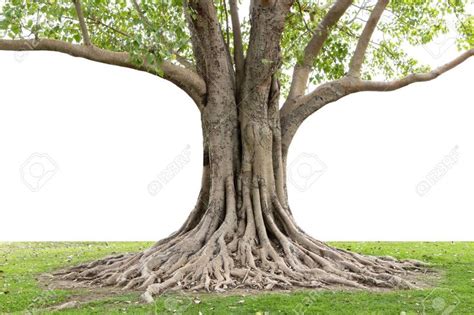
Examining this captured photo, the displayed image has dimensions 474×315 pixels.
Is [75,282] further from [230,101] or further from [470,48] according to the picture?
[470,48]

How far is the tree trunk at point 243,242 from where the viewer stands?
9578mm

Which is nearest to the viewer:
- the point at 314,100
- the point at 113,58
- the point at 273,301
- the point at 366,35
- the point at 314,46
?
the point at 273,301

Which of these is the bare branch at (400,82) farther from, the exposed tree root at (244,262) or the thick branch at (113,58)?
the thick branch at (113,58)

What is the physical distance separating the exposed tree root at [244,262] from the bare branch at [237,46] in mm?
2196

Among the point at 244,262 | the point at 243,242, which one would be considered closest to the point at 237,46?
the point at 243,242

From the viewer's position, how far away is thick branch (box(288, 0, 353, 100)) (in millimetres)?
11906

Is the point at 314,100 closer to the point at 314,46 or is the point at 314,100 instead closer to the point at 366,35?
the point at 314,46

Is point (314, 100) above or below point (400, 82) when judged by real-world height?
below

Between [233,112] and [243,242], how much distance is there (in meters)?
2.47

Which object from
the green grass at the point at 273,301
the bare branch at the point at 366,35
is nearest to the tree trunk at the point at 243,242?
the green grass at the point at 273,301

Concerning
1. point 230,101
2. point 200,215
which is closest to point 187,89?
point 230,101

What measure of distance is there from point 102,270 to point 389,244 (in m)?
8.29

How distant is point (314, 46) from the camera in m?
12.3

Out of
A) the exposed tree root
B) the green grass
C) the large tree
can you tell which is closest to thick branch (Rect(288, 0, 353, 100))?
the large tree
